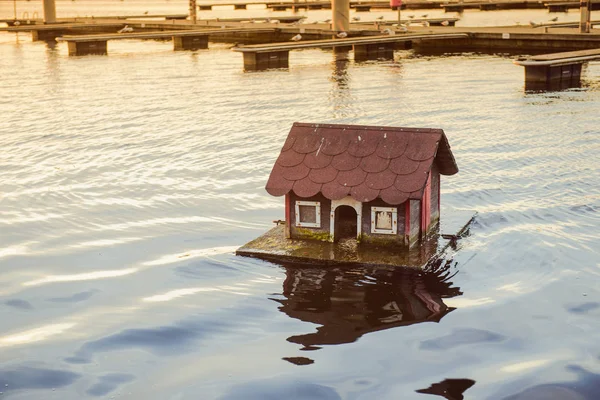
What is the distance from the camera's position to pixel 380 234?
9672mm

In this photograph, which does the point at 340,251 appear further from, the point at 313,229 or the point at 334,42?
the point at 334,42

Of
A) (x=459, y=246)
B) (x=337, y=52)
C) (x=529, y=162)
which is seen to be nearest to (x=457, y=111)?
(x=529, y=162)

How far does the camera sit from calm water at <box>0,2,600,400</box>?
709cm

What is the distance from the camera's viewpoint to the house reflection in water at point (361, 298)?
806cm

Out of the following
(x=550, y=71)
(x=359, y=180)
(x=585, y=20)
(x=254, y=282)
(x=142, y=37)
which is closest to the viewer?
(x=254, y=282)

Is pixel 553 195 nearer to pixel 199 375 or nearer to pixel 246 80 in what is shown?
pixel 199 375

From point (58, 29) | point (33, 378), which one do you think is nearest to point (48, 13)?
point (58, 29)

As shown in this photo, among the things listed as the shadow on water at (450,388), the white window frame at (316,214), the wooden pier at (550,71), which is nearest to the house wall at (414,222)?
the white window frame at (316,214)

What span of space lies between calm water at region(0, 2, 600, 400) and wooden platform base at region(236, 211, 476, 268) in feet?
0.44

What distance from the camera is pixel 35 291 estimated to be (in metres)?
9.31

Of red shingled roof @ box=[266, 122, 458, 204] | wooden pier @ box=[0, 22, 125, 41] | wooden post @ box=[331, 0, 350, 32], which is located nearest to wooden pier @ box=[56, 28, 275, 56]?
wooden post @ box=[331, 0, 350, 32]

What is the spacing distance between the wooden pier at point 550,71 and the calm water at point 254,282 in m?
6.68

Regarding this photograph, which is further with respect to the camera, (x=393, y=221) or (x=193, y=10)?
(x=193, y=10)

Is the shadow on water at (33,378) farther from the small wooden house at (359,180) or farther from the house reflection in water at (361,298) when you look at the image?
the small wooden house at (359,180)
